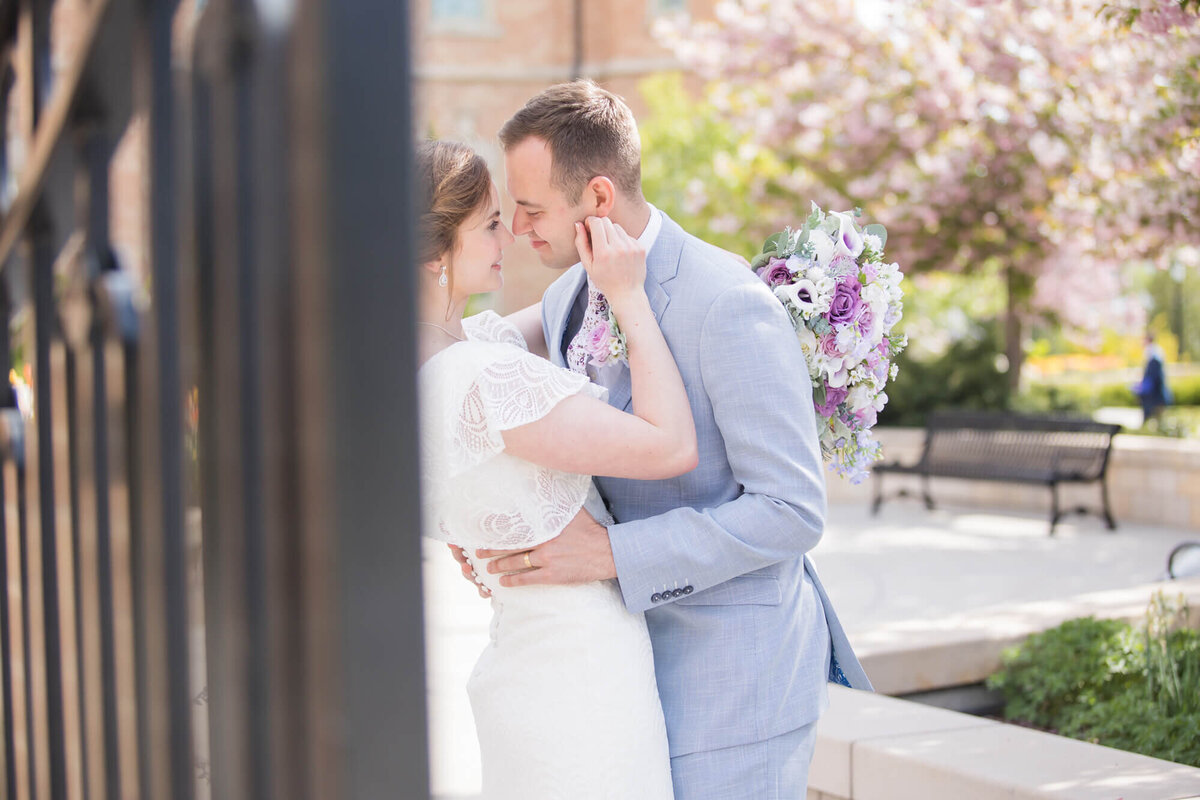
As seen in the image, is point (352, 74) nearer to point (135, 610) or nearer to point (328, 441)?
point (328, 441)

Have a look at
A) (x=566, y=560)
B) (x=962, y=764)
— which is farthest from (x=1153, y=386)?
(x=566, y=560)

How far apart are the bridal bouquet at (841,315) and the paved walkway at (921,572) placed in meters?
2.61

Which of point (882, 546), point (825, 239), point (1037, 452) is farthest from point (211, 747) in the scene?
point (1037, 452)

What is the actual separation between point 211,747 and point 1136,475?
12.8 metres

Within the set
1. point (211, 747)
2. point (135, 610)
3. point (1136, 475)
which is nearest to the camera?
point (211, 747)

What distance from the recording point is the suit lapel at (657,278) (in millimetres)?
2533

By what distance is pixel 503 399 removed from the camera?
2.20m

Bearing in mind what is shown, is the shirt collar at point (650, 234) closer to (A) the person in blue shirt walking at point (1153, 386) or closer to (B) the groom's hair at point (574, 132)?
(B) the groom's hair at point (574, 132)

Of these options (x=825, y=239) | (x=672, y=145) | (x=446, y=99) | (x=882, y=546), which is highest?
(x=446, y=99)

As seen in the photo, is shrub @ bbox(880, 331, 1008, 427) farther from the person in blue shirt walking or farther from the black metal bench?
the person in blue shirt walking

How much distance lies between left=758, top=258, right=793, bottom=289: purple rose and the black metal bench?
385 inches

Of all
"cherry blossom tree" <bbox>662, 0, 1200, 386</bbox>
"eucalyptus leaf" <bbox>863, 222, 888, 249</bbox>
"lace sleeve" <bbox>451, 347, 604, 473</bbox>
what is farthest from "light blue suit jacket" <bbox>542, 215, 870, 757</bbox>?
"cherry blossom tree" <bbox>662, 0, 1200, 386</bbox>

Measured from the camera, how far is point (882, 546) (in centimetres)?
1116

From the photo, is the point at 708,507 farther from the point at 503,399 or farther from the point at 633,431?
the point at 503,399
